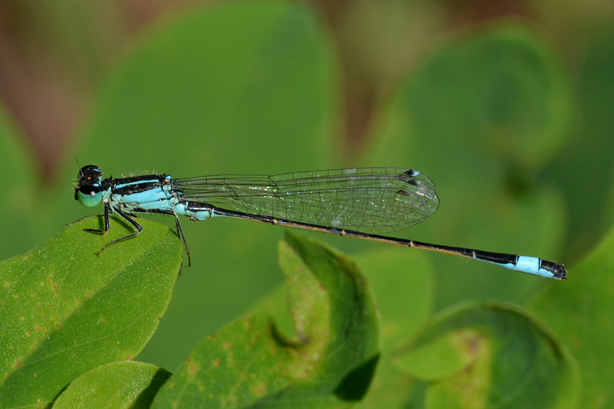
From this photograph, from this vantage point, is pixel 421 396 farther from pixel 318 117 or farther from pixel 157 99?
pixel 157 99

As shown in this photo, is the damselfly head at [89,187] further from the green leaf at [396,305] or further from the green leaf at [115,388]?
the green leaf at [115,388]

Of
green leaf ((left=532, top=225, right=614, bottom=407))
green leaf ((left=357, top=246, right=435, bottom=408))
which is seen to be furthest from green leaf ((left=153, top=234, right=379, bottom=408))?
green leaf ((left=532, top=225, right=614, bottom=407))

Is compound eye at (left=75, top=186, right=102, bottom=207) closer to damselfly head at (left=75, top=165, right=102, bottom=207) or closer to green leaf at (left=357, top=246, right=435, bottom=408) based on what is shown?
damselfly head at (left=75, top=165, right=102, bottom=207)

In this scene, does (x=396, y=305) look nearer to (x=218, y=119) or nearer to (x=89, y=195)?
(x=218, y=119)

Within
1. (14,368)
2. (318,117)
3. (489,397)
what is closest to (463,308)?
(489,397)

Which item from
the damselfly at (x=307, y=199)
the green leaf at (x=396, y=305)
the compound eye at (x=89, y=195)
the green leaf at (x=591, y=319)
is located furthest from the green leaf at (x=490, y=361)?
the compound eye at (x=89, y=195)
